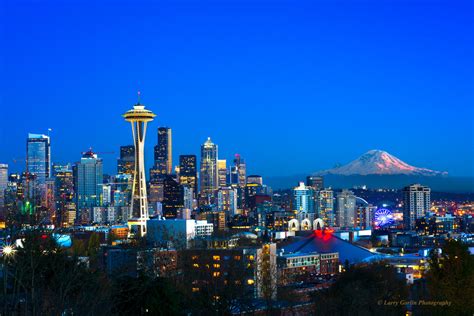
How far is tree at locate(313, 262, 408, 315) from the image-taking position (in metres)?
20.6

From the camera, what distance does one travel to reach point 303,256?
48.2 m

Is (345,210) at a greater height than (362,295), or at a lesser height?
greater

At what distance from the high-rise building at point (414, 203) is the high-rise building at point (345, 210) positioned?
553cm

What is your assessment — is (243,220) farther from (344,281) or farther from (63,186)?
(344,281)

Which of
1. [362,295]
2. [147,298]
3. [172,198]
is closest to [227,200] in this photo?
[172,198]

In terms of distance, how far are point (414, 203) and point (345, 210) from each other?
24.3 feet

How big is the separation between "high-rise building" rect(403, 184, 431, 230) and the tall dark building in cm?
2397

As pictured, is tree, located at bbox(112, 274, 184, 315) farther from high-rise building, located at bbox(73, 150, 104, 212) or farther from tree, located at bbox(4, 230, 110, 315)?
high-rise building, located at bbox(73, 150, 104, 212)

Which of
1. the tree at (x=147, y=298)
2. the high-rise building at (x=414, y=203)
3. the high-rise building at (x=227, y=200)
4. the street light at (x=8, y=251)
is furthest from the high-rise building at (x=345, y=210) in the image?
the street light at (x=8, y=251)

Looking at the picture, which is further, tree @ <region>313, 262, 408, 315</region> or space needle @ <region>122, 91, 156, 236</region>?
space needle @ <region>122, 91, 156, 236</region>

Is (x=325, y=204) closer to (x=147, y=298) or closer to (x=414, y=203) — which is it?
(x=414, y=203)

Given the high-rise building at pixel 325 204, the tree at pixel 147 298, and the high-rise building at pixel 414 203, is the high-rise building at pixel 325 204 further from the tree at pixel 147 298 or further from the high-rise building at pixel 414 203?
the tree at pixel 147 298

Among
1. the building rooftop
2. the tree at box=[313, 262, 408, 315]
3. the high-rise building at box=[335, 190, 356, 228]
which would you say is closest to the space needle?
the building rooftop

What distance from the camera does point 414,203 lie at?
330 ft
